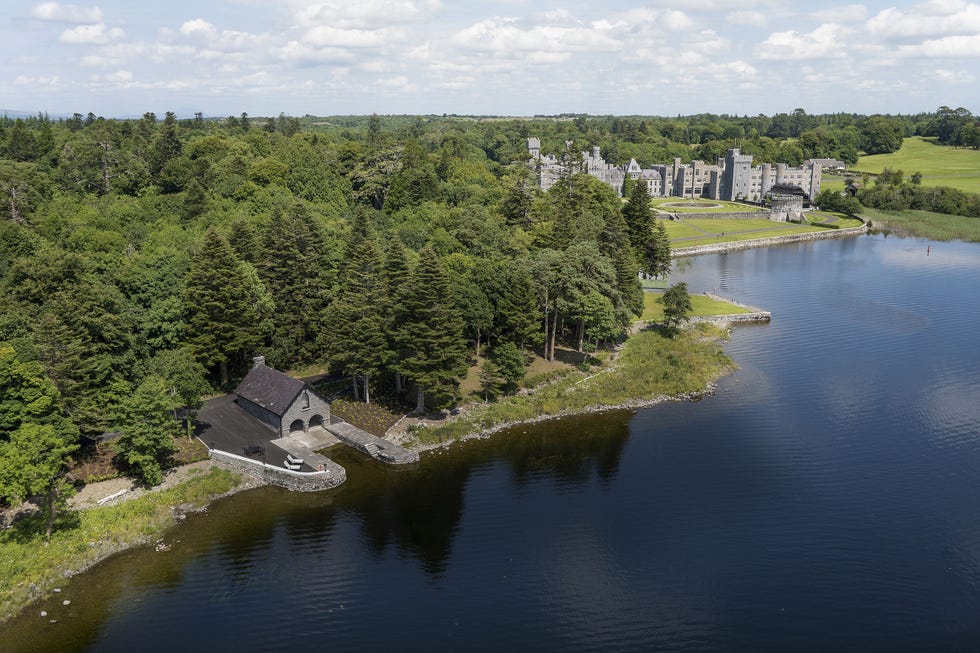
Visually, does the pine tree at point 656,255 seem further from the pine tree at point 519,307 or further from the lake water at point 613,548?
the lake water at point 613,548

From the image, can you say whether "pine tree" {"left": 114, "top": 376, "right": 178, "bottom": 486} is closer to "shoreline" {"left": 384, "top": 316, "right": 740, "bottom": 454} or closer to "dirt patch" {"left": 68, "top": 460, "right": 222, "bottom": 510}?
"dirt patch" {"left": 68, "top": 460, "right": 222, "bottom": 510}

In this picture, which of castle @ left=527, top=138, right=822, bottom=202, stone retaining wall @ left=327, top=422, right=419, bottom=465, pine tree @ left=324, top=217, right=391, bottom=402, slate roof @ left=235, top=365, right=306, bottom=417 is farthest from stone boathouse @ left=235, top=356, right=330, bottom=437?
castle @ left=527, top=138, right=822, bottom=202

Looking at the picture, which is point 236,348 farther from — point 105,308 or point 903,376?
point 903,376

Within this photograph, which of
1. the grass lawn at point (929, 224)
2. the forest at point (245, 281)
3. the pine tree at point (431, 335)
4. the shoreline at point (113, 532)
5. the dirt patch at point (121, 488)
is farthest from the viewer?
the grass lawn at point (929, 224)

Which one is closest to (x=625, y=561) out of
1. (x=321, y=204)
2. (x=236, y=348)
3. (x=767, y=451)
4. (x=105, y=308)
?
(x=767, y=451)

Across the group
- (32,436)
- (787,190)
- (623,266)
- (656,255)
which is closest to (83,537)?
(32,436)

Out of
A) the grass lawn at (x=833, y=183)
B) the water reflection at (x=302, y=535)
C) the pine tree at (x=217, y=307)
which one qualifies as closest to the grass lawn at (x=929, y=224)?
the grass lawn at (x=833, y=183)
